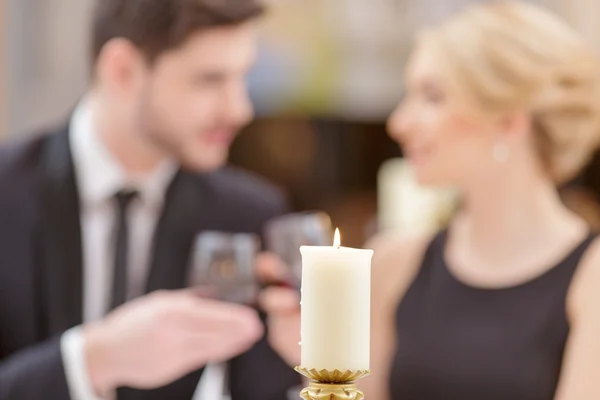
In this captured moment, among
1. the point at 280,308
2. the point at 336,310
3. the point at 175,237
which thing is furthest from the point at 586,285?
the point at 336,310

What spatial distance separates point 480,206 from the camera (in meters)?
2.58

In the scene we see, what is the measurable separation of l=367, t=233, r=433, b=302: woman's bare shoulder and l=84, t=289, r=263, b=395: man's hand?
2.29 ft

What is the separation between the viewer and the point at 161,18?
93.7 inches

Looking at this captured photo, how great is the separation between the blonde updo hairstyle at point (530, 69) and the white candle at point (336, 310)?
5.28 ft

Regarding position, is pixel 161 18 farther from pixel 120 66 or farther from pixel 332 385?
pixel 332 385

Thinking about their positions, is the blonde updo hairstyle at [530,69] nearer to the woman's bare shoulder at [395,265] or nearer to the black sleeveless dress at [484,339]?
the black sleeveless dress at [484,339]

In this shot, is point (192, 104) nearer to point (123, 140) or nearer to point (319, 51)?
point (123, 140)

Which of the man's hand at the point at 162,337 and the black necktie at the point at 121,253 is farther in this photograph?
the black necktie at the point at 121,253

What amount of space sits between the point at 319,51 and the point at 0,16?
2166 millimetres

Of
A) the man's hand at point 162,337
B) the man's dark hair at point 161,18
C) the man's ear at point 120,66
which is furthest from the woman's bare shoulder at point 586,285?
the man's ear at point 120,66

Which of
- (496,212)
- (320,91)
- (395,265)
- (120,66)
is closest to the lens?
(120,66)

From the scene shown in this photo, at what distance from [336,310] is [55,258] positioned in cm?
149

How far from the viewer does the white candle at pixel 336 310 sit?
0.97 meters

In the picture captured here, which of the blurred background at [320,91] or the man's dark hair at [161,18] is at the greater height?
the man's dark hair at [161,18]
